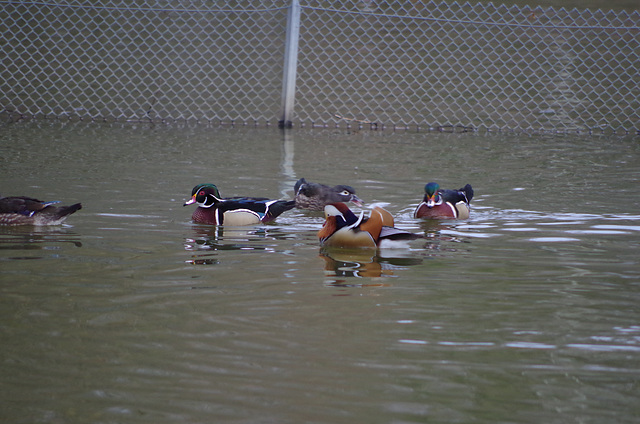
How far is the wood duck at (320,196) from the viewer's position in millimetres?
5312

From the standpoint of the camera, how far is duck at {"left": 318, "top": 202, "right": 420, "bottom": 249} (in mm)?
4031

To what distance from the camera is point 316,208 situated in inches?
212

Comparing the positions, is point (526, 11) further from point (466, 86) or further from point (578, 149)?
point (578, 149)

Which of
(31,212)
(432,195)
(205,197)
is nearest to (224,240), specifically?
(205,197)

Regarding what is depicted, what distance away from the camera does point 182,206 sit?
Result: 17.2ft

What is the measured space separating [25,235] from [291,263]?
4.60 feet

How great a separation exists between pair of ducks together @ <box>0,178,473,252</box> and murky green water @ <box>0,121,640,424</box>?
96 millimetres

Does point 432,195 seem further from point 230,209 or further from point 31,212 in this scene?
point 31,212

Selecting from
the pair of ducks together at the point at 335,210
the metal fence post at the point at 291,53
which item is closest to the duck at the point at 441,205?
the pair of ducks together at the point at 335,210

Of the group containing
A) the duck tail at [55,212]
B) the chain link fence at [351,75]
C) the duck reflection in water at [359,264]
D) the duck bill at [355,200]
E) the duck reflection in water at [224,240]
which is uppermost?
the chain link fence at [351,75]

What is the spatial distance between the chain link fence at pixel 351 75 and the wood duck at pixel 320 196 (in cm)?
450

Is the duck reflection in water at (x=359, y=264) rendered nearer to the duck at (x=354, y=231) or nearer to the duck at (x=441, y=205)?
the duck at (x=354, y=231)

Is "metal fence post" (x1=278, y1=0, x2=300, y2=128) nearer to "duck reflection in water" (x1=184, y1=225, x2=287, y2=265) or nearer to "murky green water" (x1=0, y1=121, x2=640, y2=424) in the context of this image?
"murky green water" (x1=0, y1=121, x2=640, y2=424)

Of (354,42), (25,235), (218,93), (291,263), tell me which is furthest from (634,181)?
(218,93)
